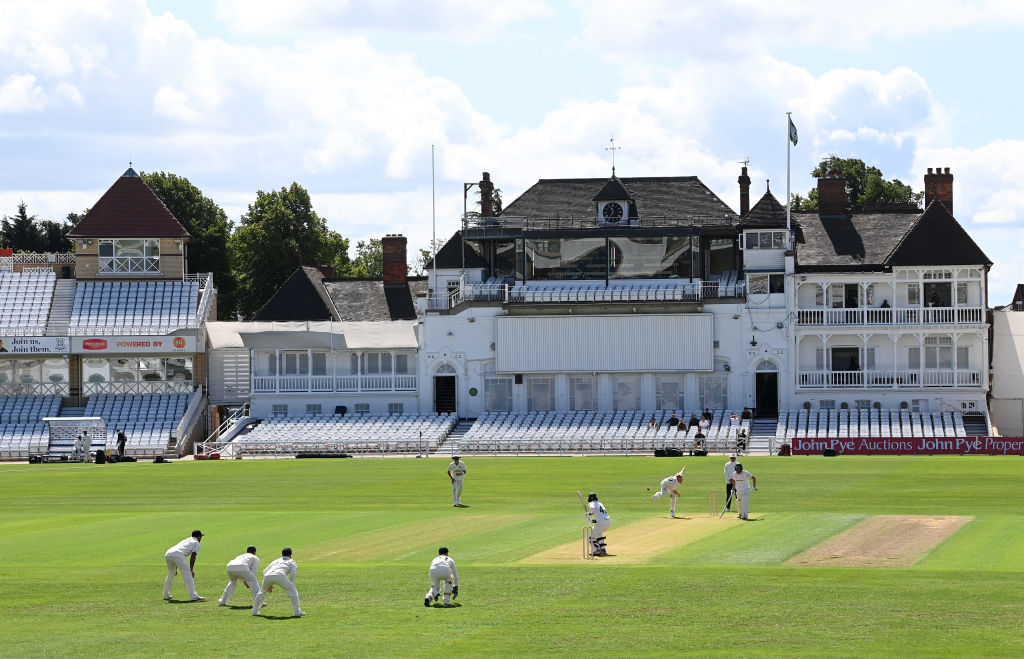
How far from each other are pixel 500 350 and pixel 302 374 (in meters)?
11.2

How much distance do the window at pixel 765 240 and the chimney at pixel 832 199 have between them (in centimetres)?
554

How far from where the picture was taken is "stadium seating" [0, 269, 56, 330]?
83375mm

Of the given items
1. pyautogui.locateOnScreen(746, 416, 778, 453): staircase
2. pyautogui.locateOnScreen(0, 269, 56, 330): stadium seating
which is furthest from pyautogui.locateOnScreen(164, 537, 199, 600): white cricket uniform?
pyautogui.locateOnScreen(0, 269, 56, 330): stadium seating

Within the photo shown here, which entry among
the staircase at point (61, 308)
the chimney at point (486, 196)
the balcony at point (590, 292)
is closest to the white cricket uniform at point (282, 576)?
the balcony at point (590, 292)

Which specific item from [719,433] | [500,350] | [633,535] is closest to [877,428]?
[719,433]

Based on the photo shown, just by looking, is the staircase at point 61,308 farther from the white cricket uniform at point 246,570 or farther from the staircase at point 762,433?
the white cricket uniform at point 246,570

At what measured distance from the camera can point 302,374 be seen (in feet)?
277

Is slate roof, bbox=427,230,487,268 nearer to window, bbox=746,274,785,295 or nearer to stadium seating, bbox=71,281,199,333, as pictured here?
stadium seating, bbox=71,281,199,333

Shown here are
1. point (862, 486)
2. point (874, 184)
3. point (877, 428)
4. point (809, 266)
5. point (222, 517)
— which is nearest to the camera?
point (222, 517)

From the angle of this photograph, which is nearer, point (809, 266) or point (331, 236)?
point (809, 266)

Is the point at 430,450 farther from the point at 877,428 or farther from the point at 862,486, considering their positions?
the point at 862,486

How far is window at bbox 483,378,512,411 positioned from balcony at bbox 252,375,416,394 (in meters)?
4.18

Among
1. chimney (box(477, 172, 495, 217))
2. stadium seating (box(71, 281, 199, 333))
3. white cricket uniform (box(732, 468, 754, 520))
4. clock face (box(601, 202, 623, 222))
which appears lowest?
white cricket uniform (box(732, 468, 754, 520))

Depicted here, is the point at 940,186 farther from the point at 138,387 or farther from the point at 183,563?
the point at 183,563
